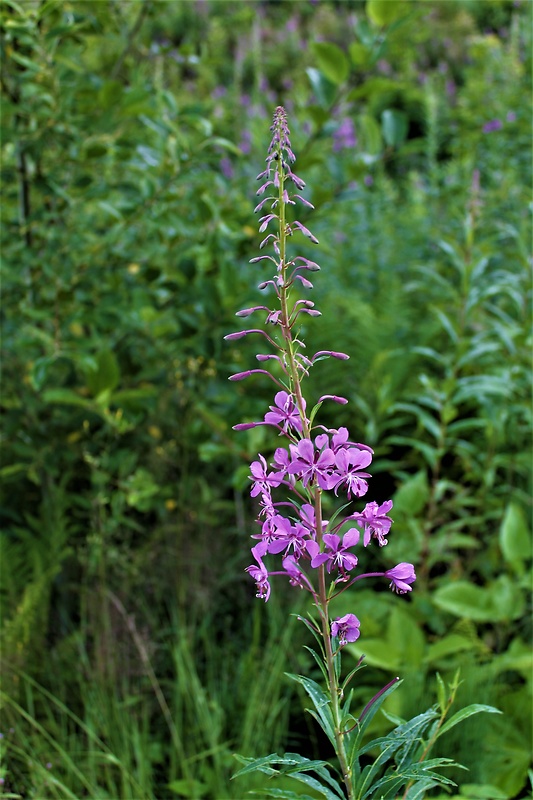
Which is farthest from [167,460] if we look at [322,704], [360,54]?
[322,704]

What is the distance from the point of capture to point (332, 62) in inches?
77.7

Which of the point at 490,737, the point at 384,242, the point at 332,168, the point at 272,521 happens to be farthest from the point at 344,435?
the point at 384,242

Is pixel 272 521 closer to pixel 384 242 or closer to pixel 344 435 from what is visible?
pixel 344 435

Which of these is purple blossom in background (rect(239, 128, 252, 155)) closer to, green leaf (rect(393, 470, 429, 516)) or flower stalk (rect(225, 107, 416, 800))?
green leaf (rect(393, 470, 429, 516))

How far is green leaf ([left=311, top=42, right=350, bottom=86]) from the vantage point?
1.93 metres

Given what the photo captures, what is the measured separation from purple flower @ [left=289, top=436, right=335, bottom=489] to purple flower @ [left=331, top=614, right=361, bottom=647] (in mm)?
173

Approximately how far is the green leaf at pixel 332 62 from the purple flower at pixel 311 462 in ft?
4.67

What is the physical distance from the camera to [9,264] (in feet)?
7.16

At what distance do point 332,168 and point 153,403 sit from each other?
891mm

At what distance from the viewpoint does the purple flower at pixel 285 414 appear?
0.86 m

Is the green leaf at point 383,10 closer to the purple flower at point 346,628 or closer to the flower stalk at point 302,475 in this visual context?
the flower stalk at point 302,475

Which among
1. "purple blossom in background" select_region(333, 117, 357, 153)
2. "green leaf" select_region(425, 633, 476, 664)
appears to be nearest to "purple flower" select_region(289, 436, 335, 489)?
"green leaf" select_region(425, 633, 476, 664)

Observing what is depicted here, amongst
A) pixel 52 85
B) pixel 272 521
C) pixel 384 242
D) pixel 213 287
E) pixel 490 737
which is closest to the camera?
pixel 272 521

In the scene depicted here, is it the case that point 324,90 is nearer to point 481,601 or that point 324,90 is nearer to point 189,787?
point 481,601
